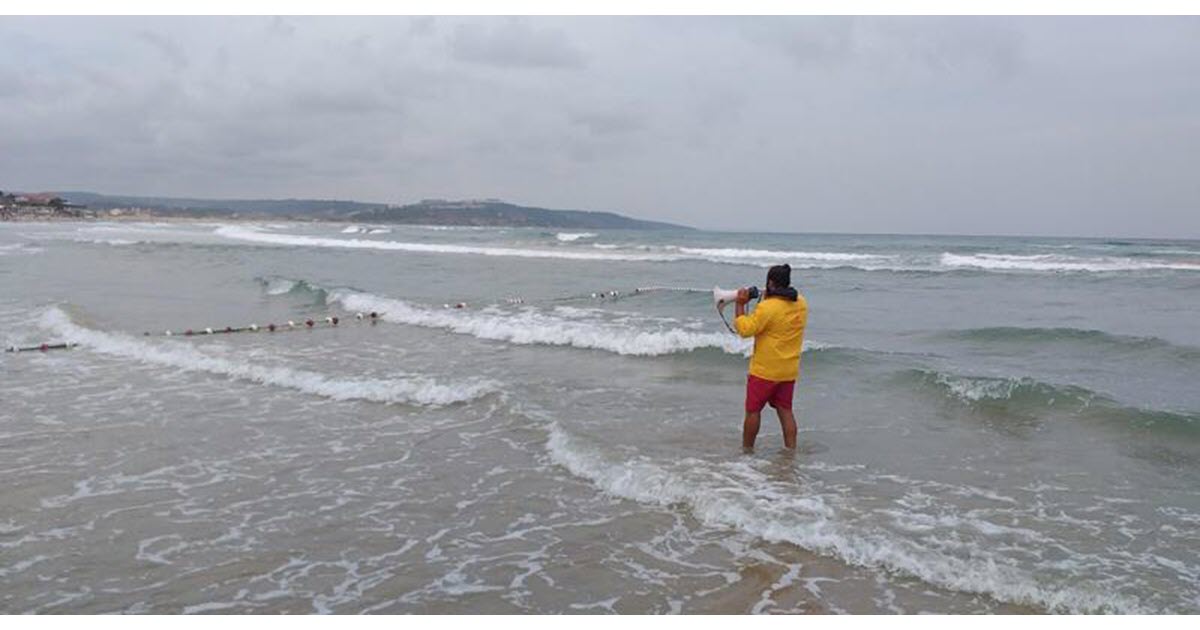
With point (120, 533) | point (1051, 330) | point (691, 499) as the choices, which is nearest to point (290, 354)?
point (120, 533)

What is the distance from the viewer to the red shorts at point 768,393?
7891 millimetres

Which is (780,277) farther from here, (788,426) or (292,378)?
(292,378)

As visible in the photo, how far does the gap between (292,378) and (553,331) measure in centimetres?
565

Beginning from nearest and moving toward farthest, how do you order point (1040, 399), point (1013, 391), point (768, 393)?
point (768, 393) < point (1040, 399) < point (1013, 391)

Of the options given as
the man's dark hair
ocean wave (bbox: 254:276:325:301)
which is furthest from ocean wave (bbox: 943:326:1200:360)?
ocean wave (bbox: 254:276:325:301)

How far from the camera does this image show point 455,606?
496cm

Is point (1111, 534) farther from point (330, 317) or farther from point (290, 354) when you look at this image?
point (330, 317)

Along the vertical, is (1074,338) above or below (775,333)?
below

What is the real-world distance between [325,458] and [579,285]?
69.5 feet

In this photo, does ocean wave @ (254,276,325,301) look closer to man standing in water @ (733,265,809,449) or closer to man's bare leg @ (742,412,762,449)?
man's bare leg @ (742,412,762,449)

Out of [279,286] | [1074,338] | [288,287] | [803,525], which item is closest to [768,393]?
[803,525]

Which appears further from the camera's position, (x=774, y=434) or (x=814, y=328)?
(x=814, y=328)

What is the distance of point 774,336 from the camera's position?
7785mm

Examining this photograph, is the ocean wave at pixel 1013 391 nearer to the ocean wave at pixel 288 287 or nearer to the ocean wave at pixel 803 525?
the ocean wave at pixel 803 525
